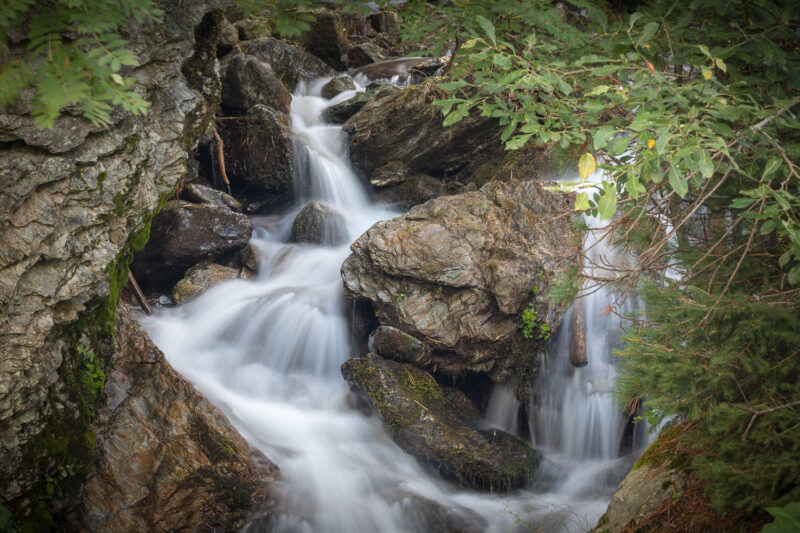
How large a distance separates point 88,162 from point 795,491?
182 inches

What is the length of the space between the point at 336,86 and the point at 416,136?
3.94m

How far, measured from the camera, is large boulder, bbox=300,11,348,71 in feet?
43.4

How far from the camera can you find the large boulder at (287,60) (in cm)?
1193

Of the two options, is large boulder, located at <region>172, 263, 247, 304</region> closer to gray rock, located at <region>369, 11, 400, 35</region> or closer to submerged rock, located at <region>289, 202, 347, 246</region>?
submerged rock, located at <region>289, 202, 347, 246</region>

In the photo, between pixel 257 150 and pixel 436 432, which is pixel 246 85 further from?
pixel 436 432

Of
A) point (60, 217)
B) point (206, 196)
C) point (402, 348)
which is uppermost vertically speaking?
point (60, 217)

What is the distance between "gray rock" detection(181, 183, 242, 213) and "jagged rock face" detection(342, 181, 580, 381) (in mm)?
2900

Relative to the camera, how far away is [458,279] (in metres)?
6.40

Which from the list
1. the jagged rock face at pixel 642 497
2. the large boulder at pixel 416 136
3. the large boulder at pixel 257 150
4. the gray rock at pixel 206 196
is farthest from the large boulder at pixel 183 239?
the jagged rock face at pixel 642 497

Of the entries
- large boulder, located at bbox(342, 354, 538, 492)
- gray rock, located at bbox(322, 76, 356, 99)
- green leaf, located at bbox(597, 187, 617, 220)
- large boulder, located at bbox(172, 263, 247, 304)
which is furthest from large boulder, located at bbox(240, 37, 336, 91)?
green leaf, located at bbox(597, 187, 617, 220)

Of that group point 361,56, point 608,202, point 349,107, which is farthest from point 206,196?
point 361,56

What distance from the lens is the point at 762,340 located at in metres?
2.43

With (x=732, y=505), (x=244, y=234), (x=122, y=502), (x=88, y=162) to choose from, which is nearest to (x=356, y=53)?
(x=244, y=234)

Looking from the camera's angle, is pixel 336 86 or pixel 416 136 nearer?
pixel 416 136
